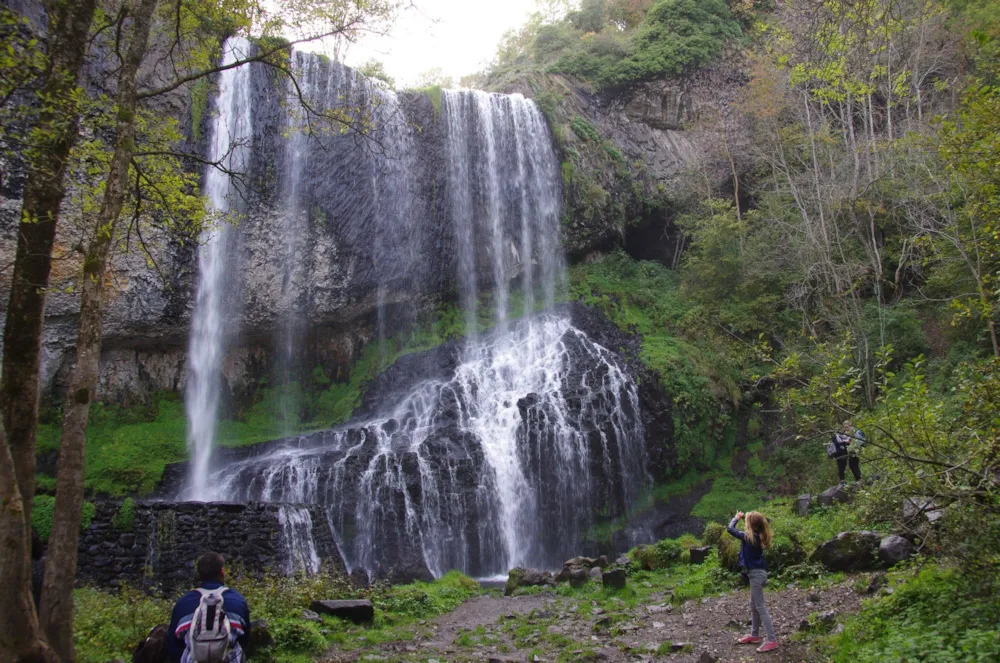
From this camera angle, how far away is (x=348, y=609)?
25.8ft

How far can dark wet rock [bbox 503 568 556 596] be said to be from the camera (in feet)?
36.3

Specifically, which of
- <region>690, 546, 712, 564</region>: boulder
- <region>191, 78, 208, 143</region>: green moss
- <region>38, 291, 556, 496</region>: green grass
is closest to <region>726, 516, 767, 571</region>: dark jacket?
<region>690, 546, 712, 564</region>: boulder

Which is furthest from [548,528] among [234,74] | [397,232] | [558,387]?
[234,74]

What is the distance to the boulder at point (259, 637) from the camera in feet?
19.8

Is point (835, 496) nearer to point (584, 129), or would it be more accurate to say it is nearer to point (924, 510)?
point (924, 510)

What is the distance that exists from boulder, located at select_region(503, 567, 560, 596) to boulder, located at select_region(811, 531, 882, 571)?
15.6 feet

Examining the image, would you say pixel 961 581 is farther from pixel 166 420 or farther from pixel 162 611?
pixel 166 420

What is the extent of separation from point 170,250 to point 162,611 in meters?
13.2

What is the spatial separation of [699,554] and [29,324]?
31.4ft

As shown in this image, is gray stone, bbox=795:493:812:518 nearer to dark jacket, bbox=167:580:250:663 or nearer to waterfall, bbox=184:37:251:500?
dark jacket, bbox=167:580:250:663

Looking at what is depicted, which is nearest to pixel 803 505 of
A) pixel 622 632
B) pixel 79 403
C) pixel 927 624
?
pixel 622 632

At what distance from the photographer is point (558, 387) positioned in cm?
1784

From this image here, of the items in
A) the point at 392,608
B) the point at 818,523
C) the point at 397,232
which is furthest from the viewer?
the point at 397,232

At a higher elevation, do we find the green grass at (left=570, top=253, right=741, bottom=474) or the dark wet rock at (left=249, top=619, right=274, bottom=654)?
the green grass at (left=570, top=253, right=741, bottom=474)
